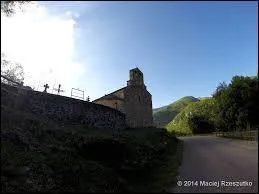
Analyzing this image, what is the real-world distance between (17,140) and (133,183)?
13.7 metres

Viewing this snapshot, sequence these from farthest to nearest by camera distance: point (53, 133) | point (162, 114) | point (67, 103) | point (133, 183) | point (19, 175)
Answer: point (162, 114) < point (67, 103) < point (53, 133) < point (19, 175) < point (133, 183)

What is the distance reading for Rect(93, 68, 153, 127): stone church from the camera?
178ft

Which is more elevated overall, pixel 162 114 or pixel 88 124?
pixel 162 114

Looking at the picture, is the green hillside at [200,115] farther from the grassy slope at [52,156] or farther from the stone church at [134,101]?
the stone church at [134,101]

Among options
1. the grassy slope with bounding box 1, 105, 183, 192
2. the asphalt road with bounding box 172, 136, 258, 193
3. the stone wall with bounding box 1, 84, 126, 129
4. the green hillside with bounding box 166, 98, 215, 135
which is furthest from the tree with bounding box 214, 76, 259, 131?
the stone wall with bounding box 1, 84, 126, 129

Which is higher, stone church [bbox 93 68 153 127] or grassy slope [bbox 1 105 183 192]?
stone church [bbox 93 68 153 127]

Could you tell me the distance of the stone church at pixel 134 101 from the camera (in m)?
54.4

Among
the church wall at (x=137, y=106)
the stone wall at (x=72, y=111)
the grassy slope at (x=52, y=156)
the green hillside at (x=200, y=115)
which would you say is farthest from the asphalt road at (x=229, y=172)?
the church wall at (x=137, y=106)

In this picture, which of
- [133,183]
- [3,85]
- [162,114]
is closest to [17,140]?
[3,85]

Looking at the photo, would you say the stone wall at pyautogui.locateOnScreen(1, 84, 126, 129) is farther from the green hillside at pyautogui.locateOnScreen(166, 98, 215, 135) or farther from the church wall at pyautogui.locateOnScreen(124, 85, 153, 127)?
the church wall at pyautogui.locateOnScreen(124, 85, 153, 127)

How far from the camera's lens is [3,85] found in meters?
5.62

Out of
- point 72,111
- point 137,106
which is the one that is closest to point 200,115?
point 72,111

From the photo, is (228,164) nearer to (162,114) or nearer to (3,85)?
(3,85)

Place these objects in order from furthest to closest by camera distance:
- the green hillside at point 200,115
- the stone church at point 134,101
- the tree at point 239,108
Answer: the stone church at point 134,101 → the green hillside at point 200,115 → the tree at point 239,108
